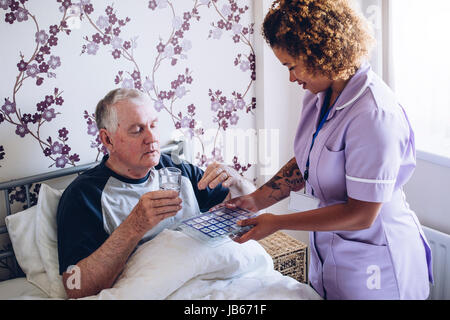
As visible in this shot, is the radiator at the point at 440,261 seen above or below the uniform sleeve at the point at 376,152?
below

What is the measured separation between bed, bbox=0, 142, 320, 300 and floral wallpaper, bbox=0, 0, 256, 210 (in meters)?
0.20

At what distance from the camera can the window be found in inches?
79.4

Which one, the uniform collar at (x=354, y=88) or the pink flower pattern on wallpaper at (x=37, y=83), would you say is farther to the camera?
the pink flower pattern on wallpaper at (x=37, y=83)

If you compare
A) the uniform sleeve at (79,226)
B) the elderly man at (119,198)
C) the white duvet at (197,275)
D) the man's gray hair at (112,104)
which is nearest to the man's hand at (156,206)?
the elderly man at (119,198)

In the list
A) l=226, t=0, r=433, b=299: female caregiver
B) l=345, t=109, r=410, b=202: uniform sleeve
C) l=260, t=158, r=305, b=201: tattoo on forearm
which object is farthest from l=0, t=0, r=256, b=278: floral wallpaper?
l=345, t=109, r=410, b=202: uniform sleeve

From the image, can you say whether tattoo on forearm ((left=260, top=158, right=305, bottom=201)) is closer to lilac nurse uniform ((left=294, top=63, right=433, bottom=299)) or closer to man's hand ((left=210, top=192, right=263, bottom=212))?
man's hand ((left=210, top=192, right=263, bottom=212))

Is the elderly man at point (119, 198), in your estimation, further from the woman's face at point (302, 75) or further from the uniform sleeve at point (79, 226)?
the woman's face at point (302, 75)

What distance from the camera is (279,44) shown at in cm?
138

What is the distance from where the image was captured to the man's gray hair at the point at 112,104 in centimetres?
173

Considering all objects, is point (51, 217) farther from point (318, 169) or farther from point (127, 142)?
point (318, 169)

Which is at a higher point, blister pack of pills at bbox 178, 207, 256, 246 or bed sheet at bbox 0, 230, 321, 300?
blister pack of pills at bbox 178, 207, 256, 246

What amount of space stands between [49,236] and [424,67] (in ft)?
6.08

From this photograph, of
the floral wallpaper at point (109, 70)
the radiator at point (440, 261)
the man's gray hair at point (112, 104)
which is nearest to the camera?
the man's gray hair at point (112, 104)

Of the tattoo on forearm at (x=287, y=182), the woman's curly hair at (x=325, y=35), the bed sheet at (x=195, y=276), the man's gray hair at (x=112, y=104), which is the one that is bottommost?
the bed sheet at (x=195, y=276)
